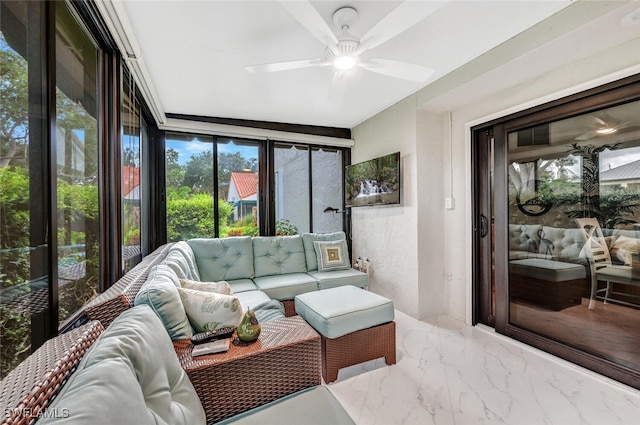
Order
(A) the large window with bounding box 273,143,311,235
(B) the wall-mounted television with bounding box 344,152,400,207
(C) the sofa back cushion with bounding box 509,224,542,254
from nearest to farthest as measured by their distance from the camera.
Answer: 1. (C) the sofa back cushion with bounding box 509,224,542,254
2. (B) the wall-mounted television with bounding box 344,152,400,207
3. (A) the large window with bounding box 273,143,311,235

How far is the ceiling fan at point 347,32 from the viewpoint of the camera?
5.26 feet

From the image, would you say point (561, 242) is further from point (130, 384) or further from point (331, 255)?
point (130, 384)

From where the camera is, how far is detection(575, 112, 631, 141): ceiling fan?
1.82 m

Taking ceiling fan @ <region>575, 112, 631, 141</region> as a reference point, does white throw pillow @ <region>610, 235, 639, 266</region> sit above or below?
below

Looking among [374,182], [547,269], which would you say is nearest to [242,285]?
[374,182]

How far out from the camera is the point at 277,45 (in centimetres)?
198

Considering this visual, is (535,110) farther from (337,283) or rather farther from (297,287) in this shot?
(297,287)

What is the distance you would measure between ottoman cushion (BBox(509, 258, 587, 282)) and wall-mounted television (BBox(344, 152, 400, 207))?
4.18ft

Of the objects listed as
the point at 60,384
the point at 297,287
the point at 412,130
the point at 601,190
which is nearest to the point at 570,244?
the point at 601,190

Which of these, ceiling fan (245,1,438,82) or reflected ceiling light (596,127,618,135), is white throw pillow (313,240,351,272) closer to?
ceiling fan (245,1,438,82)

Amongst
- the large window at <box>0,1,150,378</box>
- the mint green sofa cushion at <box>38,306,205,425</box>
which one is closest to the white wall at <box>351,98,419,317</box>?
the mint green sofa cushion at <box>38,306,205,425</box>

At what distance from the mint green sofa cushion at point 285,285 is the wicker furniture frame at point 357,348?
872mm

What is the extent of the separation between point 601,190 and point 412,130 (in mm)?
1610

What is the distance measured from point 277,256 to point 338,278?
78cm
